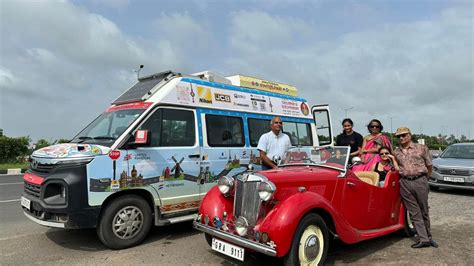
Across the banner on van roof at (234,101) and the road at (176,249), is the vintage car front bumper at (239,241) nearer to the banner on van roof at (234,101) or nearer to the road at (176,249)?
the road at (176,249)

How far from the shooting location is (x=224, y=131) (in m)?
6.77

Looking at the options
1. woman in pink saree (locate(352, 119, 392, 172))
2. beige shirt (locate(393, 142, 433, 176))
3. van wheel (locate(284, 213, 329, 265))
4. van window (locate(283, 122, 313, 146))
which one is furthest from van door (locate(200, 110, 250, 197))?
beige shirt (locate(393, 142, 433, 176))

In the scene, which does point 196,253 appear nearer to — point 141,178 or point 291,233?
point 141,178

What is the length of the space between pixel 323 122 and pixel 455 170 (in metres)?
4.35

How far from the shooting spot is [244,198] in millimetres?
4332

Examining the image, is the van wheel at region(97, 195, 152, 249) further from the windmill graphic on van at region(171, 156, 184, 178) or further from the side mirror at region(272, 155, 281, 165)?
the side mirror at region(272, 155, 281, 165)

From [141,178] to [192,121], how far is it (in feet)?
4.61

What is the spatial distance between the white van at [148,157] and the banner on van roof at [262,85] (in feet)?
0.11

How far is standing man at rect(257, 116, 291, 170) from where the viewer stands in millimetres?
6680

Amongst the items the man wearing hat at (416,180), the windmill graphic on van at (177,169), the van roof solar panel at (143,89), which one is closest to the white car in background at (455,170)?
the man wearing hat at (416,180)

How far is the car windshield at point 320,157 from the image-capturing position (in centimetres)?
506

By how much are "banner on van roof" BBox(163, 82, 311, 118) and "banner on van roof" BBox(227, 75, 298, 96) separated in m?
0.21

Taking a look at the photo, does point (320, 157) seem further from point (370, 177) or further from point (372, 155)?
point (372, 155)

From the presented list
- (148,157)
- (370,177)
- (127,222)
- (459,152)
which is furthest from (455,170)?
(127,222)
